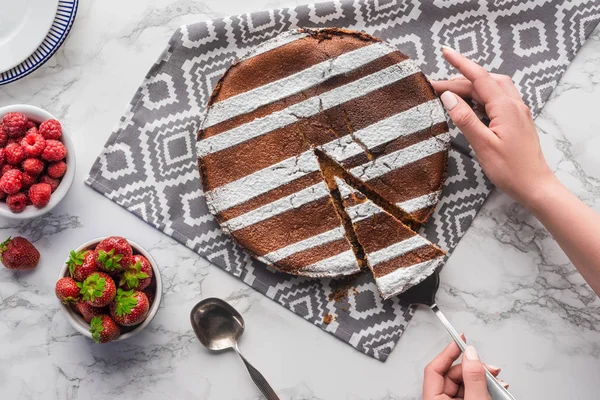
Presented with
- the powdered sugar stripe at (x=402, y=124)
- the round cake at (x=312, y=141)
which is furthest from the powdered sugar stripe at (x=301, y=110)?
the powdered sugar stripe at (x=402, y=124)

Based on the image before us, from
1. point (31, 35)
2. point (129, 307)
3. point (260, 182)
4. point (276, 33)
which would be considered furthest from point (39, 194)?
point (276, 33)

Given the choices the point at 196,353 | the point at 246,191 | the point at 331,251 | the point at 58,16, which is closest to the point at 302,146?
the point at 246,191

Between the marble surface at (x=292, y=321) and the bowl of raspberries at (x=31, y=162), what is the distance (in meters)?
0.18

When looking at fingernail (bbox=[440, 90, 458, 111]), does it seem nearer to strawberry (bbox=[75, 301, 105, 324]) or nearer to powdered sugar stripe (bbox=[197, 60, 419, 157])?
powdered sugar stripe (bbox=[197, 60, 419, 157])

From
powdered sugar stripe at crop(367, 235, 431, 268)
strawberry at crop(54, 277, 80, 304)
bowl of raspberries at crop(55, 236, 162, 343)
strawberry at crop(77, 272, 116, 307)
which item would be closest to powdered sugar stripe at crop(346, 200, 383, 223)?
powdered sugar stripe at crop(367, 235, 431, 268)

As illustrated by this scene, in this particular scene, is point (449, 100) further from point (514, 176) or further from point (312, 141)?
point (312, 141)

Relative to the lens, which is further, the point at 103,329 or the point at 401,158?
the point at 401,158

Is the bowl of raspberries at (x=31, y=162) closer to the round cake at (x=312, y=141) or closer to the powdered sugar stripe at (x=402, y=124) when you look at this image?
the round cake at (x=312, y=141)

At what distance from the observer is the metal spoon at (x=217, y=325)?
185 cm

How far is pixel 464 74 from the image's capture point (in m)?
1.81

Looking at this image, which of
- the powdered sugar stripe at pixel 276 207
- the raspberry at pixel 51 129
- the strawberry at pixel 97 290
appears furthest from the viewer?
the powdered sugar stripe at pixel 276 207

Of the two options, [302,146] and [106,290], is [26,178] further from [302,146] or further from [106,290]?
[302,146]

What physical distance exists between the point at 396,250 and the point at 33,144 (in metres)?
1.20

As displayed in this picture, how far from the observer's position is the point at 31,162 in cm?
167
